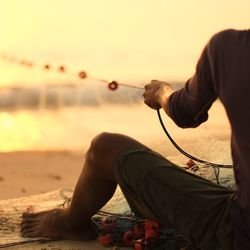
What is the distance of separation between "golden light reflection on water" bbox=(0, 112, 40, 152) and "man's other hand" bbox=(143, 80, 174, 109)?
147 inches

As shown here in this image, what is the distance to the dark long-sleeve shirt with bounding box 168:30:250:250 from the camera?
1830mm

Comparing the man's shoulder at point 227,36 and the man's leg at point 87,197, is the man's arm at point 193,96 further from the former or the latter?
the man's leg at point 87,197

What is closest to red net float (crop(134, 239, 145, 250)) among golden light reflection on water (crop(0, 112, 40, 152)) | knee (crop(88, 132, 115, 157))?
knee (crop(88, 132, 115, 157))

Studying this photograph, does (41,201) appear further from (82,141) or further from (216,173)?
(82,141)

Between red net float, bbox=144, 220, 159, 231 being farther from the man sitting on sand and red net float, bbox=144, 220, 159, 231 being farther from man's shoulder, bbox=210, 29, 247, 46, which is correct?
man's shoulder, bbox=210, 29, 247, 46

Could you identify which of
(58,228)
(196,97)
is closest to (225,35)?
(196,97)

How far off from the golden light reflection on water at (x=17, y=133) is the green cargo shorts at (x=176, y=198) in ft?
12.6

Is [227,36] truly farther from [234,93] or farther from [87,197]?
[87,197]

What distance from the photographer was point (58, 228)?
2824 millimetres

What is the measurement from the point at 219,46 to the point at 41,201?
2439mm

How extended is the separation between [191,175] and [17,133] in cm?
440

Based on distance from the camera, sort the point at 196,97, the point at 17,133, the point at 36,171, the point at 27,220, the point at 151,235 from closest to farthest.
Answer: the point at 196,97, the point at 151,235, the point at 27,220, the point at 36,171, the point at 17,133

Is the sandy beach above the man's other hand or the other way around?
the other way around

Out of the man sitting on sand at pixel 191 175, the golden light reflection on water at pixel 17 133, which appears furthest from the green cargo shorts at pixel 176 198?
the golden light reflection on water at pixel 17 133
